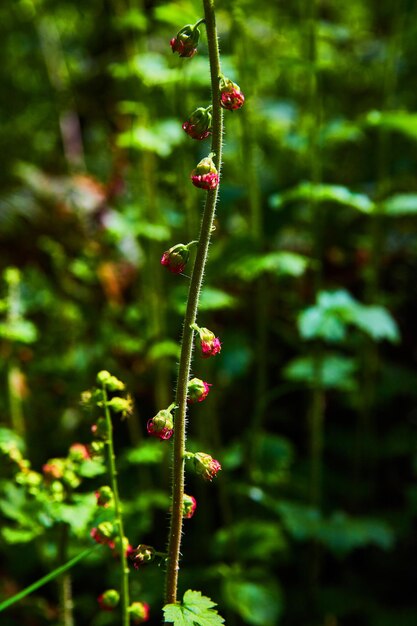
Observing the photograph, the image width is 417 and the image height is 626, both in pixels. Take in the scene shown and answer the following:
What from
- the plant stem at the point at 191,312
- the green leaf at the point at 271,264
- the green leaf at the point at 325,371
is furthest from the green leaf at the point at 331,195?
the plant stem at the point at 191,312

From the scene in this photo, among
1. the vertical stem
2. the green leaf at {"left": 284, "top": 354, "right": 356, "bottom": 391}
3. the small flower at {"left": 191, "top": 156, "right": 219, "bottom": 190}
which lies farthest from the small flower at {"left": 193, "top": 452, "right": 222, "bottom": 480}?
the green leaf at {"left": 284, "top": 354, "right": 356, "bottom": 391}

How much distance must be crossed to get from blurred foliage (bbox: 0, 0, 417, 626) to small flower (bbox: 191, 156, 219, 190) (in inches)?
27.7

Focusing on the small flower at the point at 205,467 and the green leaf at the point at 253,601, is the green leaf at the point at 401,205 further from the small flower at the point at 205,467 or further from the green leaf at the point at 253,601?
the small flower at the point at 205,467

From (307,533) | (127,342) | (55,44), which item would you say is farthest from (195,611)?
(55,44)

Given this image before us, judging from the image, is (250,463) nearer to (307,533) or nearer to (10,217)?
(307,533)

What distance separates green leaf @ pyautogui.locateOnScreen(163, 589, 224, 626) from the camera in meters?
1.15

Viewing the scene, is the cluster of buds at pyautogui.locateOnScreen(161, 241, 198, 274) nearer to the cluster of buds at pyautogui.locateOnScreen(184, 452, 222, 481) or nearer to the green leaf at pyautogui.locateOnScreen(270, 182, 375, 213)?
the cluster of buds at pyautogui.locateOnScreen(184, 452, 222, 481)

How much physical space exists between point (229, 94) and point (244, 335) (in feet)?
6.38

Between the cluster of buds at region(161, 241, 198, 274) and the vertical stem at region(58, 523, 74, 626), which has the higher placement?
the cluster of buds at region(161, 241, 198, 274)

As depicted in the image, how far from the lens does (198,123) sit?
3.63 ft

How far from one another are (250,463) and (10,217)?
2.32m

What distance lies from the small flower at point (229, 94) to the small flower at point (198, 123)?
0.11ft

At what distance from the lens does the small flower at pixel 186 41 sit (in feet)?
3.58

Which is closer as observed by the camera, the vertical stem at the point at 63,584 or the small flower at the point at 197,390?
the small flower at the point at 197,390
